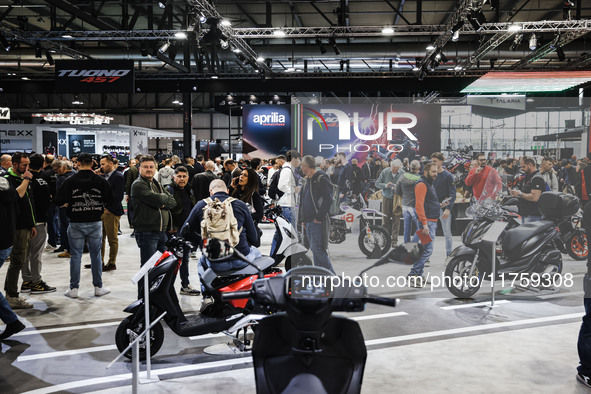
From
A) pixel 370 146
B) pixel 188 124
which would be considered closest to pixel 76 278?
pixel 370 146

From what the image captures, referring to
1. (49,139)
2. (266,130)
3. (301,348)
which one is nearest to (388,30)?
(266,130)

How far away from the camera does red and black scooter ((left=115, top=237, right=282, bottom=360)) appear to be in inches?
150

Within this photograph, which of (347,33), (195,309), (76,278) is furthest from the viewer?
(347,33)

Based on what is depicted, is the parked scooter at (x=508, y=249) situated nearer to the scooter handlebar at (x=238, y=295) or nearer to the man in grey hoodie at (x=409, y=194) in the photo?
the man in grey hoodie at (x=409, y=194)

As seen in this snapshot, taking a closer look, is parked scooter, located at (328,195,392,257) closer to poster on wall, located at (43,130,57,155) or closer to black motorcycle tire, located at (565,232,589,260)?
black motorcycle tire, located at (565,232,589,260)

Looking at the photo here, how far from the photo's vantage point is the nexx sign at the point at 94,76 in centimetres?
1209

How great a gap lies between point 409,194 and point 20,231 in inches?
150

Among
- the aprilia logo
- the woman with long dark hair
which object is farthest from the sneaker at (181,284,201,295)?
the aprilia logo

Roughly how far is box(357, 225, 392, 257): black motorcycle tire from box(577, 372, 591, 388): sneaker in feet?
5.24

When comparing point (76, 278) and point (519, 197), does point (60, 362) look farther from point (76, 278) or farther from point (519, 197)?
point (519, 197)

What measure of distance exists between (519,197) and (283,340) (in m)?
3.96

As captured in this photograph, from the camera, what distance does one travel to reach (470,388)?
3.42 metres

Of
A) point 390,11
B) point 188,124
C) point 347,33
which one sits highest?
point 390,11

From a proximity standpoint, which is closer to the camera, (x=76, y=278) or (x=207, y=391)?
(x=207, y=391)
